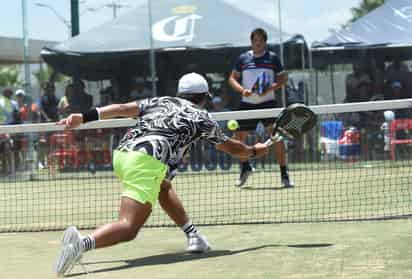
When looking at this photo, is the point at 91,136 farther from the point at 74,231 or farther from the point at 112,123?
the point at 74,231

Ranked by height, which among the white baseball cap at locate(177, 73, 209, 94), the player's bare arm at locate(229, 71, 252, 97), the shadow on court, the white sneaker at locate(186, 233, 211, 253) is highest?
the player's bare arm at locate(229, 71, 252, 97)

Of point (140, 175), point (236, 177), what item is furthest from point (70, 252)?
A: point (236, 177)

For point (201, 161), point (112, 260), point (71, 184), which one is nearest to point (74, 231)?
point (112, 260)

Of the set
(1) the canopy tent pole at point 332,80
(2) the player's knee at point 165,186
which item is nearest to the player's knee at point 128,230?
(2) the player's knee at point 165,186

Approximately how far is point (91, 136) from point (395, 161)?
4.48 metres

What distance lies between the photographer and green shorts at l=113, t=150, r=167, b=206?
5957mm

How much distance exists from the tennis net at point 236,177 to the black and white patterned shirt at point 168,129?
5.95 feet

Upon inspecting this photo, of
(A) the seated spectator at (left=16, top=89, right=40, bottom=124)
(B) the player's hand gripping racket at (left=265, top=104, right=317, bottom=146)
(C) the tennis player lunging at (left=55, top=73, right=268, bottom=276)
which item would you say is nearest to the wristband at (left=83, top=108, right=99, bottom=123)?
(C) the tennis player lunging at (left=55, top=73, right=268, bottom=276)

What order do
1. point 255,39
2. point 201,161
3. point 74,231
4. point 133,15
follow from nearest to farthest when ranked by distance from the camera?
point 74,231, point 255,39, point 201,161, point 133,15

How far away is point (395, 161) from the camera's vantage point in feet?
42.8

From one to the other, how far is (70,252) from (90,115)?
110 centimetres

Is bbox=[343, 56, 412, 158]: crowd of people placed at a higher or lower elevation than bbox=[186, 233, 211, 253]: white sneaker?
higher

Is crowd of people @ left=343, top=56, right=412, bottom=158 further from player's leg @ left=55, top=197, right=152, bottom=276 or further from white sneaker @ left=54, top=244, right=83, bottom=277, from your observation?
white sneaker @ left=54, top=244, right=83, bottom=277

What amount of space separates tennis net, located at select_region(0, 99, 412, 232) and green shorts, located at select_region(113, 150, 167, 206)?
6.54 ft
